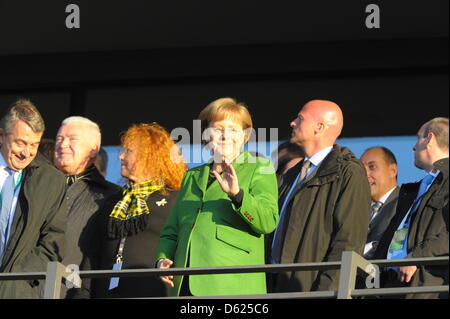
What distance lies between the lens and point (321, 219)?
7336 mm

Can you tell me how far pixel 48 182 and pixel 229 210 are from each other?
1.16 meters

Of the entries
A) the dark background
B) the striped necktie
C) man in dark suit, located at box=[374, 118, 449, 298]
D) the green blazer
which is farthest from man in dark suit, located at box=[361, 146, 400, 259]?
the dark background

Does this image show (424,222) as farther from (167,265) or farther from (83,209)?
(83,209)

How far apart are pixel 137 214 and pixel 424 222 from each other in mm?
1734

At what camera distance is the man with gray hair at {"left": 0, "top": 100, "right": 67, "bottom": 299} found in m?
7.50

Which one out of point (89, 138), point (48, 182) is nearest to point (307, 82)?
point (89, 138)

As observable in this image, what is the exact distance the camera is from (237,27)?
11.6m

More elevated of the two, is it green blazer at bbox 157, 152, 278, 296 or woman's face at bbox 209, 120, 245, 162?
woman's face at bbox 209, 120, 245, 162

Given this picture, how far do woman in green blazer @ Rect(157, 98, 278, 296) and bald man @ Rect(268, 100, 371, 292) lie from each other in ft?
0.59

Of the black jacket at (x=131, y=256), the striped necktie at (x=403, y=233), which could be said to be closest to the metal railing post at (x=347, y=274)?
the striped necktie at (x=403, y=233)

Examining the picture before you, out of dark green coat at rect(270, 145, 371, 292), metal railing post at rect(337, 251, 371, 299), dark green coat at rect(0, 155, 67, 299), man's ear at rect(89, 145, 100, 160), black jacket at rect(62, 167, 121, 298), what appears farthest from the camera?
man's ear at rect(89, 145, 100, 160)

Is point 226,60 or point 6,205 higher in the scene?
point 226,60

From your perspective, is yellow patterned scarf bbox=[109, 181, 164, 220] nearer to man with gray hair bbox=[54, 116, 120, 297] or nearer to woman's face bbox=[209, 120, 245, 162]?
man with gray hair bbox=[54, 116, 120, 297]

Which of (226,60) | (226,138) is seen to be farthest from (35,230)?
(226,60)
